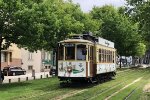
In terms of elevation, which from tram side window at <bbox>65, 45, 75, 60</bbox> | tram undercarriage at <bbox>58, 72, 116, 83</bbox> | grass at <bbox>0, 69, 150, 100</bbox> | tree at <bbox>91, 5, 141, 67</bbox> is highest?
tree at <bbox>91, 5, 141, 67</bbox>

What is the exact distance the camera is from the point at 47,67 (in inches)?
3408

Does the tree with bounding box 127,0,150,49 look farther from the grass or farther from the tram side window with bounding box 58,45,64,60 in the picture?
the tram side window with bounding box 58,45,64,60

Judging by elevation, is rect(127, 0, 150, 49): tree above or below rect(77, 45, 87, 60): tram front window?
above

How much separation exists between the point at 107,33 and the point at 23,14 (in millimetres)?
49428

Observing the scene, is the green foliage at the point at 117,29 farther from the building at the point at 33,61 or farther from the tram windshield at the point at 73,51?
the tram windshield at the point at 73,51

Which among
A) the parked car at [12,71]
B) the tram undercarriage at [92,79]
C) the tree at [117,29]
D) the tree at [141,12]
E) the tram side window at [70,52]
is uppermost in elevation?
the tree at [117,29]

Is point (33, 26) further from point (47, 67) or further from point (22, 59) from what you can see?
point (47, 67)

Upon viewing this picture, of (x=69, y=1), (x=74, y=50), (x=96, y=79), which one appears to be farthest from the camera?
(x=69, y=1)

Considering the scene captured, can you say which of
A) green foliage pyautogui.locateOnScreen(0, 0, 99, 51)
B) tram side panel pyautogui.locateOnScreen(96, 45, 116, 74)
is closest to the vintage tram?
tram side panel pyautogui.locateOnScreen(96, 45, 116, 74)

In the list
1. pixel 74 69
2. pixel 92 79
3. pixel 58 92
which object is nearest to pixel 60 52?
pixel 74 69

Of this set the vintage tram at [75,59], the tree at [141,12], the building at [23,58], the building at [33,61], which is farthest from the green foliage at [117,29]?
the tree at [141,12]

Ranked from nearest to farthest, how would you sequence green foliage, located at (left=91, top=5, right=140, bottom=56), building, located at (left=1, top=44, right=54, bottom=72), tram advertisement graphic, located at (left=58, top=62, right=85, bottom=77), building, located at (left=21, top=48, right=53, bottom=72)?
tram advertisement graphic, located at (left=58, top=62, right=85, bottom=77) → building, located at (left=1, top=44, right=54, bottom=72) → building, located at (left=21, top=48, right=53, bottom=72) → green foliage, located at (left=91, top=5, right=140, bottom=56)

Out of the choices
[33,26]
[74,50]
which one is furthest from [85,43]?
[33,26]

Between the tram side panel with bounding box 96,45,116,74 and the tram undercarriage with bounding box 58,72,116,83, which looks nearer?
the tram undercarriage with bounding box 58,72,116,83
